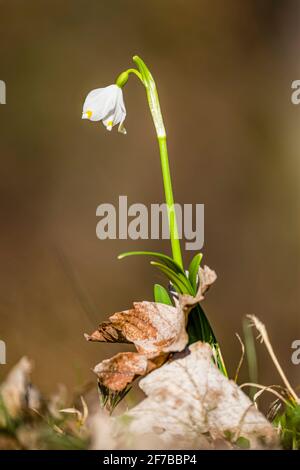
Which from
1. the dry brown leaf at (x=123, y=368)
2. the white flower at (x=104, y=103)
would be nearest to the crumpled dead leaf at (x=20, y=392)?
the dry brown leaf at (x=123, y=368)

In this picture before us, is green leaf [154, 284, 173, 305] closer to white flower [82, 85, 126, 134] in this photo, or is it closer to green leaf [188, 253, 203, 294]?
green leaf [188, 253, 203, 294]

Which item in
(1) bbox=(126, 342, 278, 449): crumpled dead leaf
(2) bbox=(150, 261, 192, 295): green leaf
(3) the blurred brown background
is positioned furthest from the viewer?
(3) the blurred brown background

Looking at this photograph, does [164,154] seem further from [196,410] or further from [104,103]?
[196,410]

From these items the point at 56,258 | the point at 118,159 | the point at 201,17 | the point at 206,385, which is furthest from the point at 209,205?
the point at 206,385

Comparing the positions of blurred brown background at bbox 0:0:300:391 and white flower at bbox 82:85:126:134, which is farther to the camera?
blurred brown background at bbox 0:0:300:391

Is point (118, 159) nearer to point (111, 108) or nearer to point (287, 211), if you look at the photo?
point (287, 211)

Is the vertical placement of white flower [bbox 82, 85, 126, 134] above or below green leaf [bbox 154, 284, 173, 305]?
above

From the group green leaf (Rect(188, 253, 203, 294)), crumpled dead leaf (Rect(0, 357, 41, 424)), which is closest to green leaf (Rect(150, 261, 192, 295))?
green leaf (Rect(188, 253, 203, 294))
